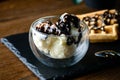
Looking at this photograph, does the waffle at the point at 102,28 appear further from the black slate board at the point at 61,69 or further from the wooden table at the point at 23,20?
the wooden table at the point at 23,20

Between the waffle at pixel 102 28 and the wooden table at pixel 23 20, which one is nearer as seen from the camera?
the wooden table at pixel 23 20

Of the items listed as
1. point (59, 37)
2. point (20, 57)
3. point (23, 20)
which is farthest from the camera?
point (23, 20)

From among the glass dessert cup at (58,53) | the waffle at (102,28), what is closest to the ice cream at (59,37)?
A: the glass dessert cup at (58,53)

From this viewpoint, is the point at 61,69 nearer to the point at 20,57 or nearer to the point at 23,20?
the point at 20,57

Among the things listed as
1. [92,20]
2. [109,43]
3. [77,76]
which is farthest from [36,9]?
[77,76]

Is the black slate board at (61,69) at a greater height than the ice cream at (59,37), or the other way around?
the ice cream at (59,37)

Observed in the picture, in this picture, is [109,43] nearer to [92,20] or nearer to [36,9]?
[92,20]

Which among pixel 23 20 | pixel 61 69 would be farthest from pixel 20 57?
pixel 23 20
